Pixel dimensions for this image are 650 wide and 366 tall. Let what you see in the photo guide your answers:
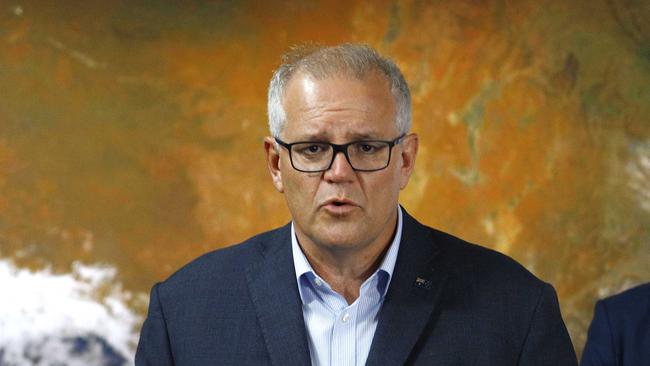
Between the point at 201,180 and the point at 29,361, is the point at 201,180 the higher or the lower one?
the higher one

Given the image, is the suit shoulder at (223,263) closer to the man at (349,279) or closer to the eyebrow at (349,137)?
the man at (349,279)

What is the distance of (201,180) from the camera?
445 cm

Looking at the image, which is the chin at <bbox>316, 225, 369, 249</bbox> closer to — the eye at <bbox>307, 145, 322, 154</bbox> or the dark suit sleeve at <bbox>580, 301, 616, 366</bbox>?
the eye at <bbox>307, 145, 322, 154</bbox>

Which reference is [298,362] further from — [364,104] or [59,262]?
[59,262]

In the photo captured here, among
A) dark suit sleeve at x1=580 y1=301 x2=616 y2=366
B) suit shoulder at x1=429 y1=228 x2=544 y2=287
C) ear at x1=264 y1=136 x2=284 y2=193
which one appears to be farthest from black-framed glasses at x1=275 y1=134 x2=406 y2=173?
dark suit sleeve at x1=580 y1=301 x2=616 y2=366

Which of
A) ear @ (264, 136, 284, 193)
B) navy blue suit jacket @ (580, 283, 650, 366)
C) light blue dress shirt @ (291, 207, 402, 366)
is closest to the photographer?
light blue dress shirt @ (291, 207, 402, 366)

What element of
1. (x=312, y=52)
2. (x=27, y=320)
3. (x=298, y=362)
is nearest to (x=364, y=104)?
(x=312, y=52)

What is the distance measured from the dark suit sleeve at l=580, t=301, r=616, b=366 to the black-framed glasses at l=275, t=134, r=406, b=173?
997mm

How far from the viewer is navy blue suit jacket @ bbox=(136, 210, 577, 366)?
2521 mm

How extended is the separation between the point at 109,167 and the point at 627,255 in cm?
216

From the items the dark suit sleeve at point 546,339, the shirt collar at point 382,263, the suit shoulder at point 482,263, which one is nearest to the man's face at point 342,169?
the shirt collar at point 382,263

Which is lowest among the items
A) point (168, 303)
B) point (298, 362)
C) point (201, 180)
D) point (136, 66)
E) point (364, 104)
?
point (298, 362)

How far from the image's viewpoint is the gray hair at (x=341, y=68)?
2.47 meters

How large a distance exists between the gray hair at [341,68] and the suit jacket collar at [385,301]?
0.31 metres
